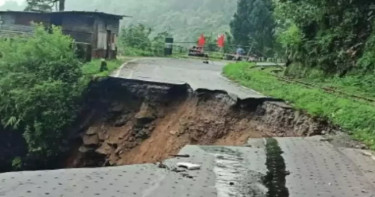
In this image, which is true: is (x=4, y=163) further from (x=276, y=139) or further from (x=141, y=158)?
(x=276, y=139)

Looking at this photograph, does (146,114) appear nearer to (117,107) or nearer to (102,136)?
(117,107)

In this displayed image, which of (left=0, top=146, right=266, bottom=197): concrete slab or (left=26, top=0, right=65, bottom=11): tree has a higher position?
(left=26, top=0, right=65, bottom=11): tree

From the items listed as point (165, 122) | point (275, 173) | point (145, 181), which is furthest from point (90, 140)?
point (145, 181)

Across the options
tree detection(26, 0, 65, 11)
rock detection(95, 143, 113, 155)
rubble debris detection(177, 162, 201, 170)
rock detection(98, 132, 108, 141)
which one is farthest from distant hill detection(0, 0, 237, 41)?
rubble debris detection(177, 162, 201, 170)

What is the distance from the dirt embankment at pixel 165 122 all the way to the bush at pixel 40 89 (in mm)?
911

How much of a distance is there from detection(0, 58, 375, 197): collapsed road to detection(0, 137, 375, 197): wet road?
0.04 feet

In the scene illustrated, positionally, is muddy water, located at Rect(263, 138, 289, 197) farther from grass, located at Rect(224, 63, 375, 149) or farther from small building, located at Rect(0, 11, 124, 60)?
small building, located at Rect(0, 11, 124, 60)

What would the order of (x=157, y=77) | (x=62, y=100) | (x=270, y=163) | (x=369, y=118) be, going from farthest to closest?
(x=157, y=77), (x=62, y=100), (x=369, y=118), (x=270, y=163)

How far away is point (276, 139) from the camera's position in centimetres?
1091

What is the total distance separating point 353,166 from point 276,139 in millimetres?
2462

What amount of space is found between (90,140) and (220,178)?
11755 mm

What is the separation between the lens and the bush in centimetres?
1823

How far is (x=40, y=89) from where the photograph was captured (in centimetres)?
1842

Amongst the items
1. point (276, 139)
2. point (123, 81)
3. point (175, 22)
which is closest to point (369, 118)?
point (276, 139)
